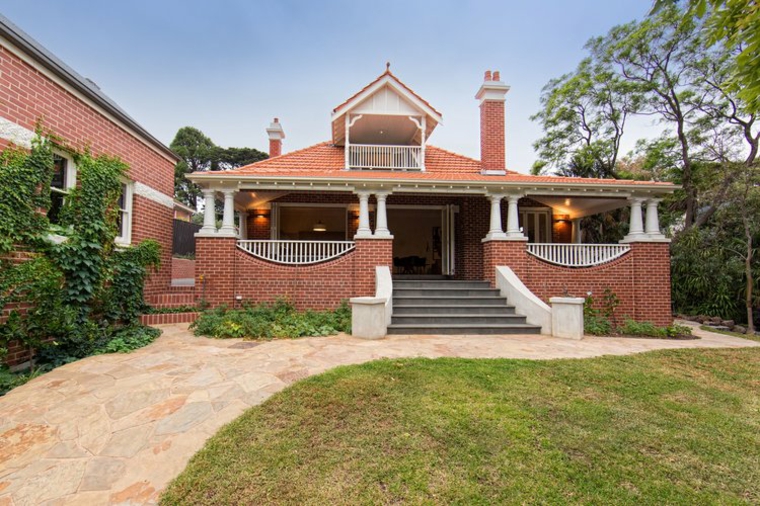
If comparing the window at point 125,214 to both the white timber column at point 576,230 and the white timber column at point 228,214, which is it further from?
the white timber column at point 576,230

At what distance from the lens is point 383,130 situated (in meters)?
10.7

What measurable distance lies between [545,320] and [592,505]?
493 centimetres

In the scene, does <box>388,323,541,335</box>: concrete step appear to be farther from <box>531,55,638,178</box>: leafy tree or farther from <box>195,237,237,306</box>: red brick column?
<box>531,55,638,178</box>: leafy tree

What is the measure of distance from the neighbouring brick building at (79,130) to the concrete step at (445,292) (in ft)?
19.2

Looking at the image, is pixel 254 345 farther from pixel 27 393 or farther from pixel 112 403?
pixel 27 393

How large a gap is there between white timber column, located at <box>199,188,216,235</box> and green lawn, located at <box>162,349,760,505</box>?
5383 mm

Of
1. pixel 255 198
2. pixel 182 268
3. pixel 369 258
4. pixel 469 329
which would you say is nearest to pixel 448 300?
pixel 469 329

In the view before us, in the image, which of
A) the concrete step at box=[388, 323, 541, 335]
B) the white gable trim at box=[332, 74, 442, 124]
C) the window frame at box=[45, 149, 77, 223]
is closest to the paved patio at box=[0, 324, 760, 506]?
the concrete step at box=[388, 323, 541, 335]

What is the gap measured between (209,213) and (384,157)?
17.7ft

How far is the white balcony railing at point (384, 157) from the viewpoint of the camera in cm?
999

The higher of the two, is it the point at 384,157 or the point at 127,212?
the point at 384,157

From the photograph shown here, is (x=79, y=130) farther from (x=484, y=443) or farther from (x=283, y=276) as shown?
(x=484, y=443)

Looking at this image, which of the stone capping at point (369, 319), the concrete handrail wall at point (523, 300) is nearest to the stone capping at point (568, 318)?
the concrete handrail wall at point (523, 300)

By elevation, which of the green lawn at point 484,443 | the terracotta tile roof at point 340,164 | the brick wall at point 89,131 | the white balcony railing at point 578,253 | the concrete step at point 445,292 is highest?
the terracotta tile roof at point 340,164
